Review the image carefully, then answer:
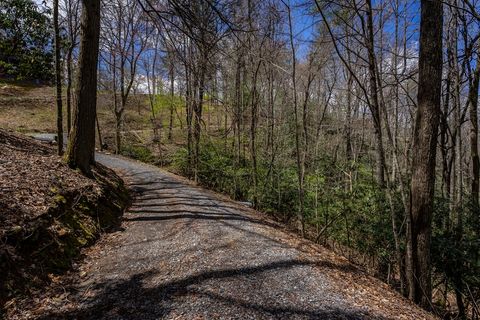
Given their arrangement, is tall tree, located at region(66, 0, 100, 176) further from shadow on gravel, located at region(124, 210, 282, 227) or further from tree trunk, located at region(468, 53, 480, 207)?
tree trunk, located at region(468, 53, 480, 207)

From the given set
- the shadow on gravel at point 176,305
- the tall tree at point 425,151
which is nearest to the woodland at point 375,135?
the tall tree at point 425,151

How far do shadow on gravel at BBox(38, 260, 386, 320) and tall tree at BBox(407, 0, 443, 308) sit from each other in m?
1.53

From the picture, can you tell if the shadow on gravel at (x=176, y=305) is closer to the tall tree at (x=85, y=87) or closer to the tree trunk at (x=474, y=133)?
the tall tree at (x=85, y=87)

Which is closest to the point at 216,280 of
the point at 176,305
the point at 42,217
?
the point at 176,305

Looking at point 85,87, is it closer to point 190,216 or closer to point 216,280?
point 190,216

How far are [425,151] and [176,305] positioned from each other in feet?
11.7

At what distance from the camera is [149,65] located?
22.8 meters

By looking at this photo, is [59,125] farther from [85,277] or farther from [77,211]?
[85,277]

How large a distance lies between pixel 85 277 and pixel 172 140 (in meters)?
18.2

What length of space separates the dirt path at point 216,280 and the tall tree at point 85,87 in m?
1.70

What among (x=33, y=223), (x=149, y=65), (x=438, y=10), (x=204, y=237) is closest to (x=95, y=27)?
(x=33, y=223)

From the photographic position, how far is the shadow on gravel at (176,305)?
9.31 ft

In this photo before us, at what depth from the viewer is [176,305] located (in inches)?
117

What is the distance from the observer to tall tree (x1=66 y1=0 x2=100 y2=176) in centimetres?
595
